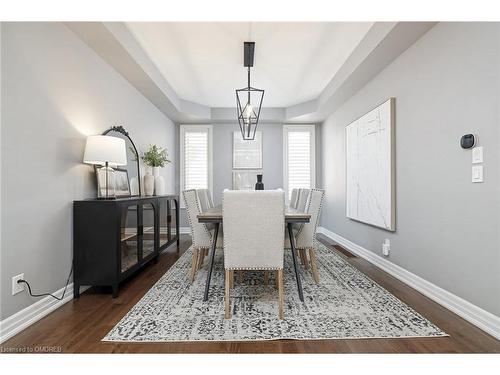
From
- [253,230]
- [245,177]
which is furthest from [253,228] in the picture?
[245,177]

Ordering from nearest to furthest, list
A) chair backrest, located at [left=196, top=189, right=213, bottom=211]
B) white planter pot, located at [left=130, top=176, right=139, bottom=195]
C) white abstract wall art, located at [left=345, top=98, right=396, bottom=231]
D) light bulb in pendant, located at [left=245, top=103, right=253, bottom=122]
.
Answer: white abstract wall art, located at [left=345, top=98, right=396, bottom=231] → light bulb in pendant, located at [left=245, top=103, right=253, bottom=122] → chair backrest, located at [left=196, top=189, right=213, bottom=211] → white planter pot, located at [left=130, top=176, right=139, bottom=195]

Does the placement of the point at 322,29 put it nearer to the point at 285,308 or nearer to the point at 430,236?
the point at 430,236

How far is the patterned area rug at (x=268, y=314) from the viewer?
1.77 meters

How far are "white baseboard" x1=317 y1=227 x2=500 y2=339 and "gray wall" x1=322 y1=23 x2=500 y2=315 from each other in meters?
0.05

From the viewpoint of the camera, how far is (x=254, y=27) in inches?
109

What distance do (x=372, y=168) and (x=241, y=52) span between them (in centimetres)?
218

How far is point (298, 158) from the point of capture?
19.6 ft

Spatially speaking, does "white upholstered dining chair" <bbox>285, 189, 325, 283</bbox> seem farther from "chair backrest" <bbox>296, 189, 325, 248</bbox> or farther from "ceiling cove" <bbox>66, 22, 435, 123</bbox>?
"ceiling cove" <bbox>66, 22, 435, 123</bbox>

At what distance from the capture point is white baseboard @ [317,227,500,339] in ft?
5.88

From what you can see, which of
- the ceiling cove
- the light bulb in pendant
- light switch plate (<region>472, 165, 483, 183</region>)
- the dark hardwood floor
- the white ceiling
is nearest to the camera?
the dark hardwood floor

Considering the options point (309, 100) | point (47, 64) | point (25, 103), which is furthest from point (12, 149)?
point (309, 100)

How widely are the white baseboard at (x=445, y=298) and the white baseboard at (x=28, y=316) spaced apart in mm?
3106

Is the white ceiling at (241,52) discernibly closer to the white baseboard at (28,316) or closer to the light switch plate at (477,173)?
the light switch plate at (477,173)

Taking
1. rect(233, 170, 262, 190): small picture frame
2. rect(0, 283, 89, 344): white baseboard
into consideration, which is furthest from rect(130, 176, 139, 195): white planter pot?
rect(233, 170, 262, 190): small picture frame
